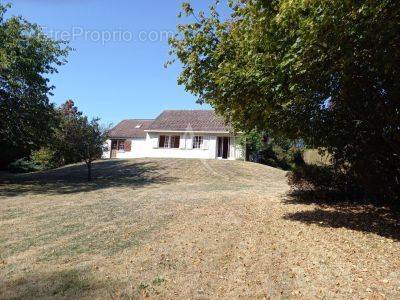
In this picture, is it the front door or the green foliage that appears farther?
the front door

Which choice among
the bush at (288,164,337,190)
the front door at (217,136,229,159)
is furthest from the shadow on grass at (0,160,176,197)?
the bush at (288,164,337,190)

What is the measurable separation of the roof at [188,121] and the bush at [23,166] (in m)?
11.2

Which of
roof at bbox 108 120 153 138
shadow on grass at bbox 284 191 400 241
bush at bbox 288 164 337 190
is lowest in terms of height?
shadow on grass at bbox 284 191 400 241

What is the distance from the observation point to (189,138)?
3803 centimetres

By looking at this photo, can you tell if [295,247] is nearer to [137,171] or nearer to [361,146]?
[361,146]

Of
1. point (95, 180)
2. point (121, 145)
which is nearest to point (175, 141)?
point (121, 145)

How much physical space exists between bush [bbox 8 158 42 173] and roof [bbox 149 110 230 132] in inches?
439

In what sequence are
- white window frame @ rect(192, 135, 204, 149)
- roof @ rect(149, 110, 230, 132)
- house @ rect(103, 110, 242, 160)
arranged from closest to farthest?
house @ rect(103, 110, 242, 160) < white window frame @ rect(192, 135, 204, 149) < roof @ rect(149, 110, 230, 132)

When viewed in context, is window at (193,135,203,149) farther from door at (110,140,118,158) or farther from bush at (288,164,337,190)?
bush at (288,164,337,190)

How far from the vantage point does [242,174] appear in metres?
26.5

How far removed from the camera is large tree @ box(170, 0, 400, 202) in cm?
789

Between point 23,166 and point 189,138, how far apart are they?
15.1 metres

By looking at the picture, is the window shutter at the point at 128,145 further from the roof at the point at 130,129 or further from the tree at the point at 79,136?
the tree at the point at 79,136

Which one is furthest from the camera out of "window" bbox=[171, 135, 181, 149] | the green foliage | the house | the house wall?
"window" bbox=[171, 135, 181, 149]
